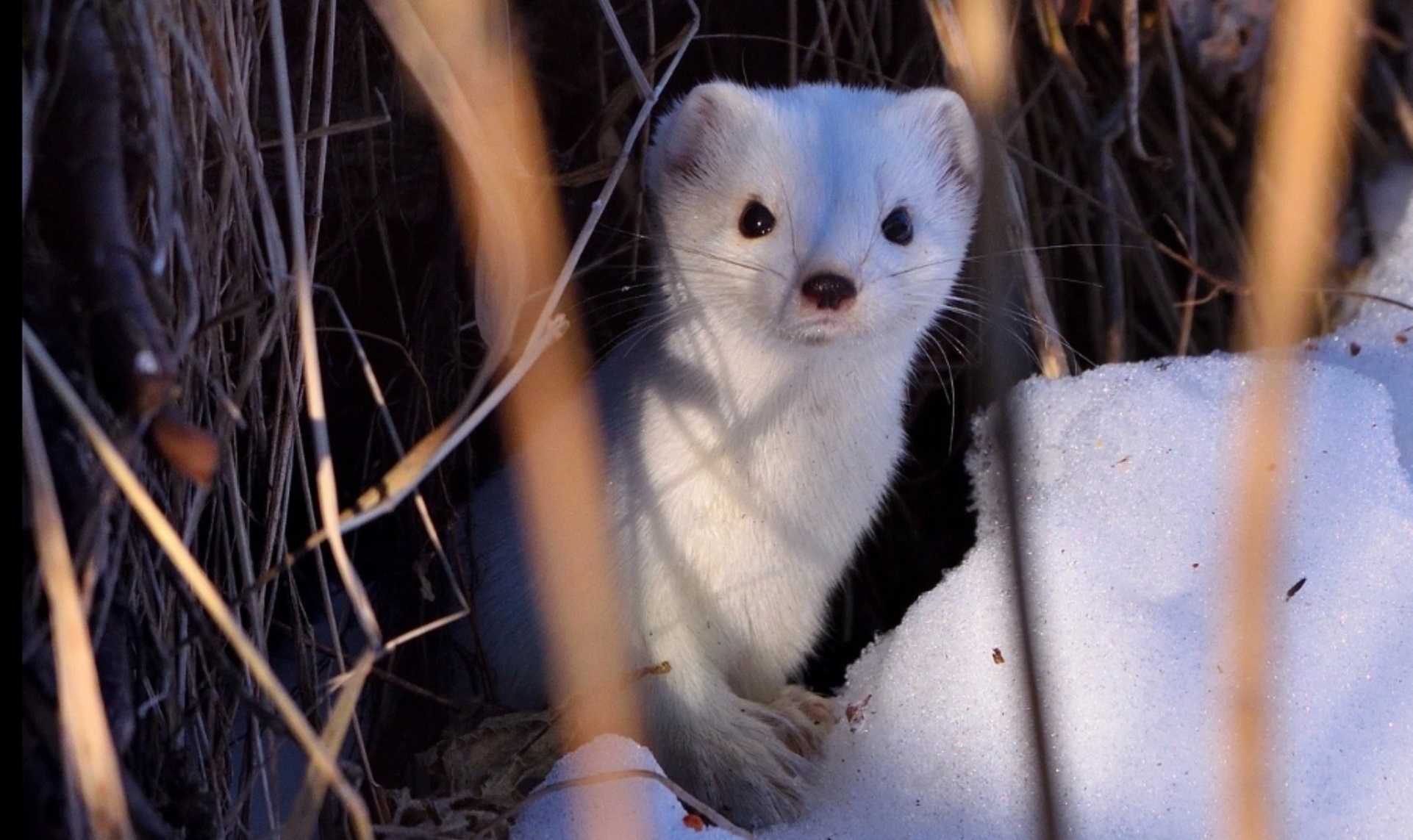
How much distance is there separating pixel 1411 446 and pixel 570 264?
1392 mm

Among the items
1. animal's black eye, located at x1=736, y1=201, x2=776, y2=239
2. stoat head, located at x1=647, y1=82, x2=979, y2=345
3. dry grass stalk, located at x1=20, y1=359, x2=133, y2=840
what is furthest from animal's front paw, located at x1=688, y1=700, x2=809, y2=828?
dry grass stalk, located at x1=20, y1=359, x2=133, y2=840

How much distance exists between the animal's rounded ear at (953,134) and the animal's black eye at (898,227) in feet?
0.59

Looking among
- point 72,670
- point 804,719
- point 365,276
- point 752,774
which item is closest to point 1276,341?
point 72,670

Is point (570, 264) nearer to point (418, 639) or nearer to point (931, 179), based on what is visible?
point (931, 179)

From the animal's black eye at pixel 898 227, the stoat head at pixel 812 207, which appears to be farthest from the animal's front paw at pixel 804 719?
the animal's black eye at pixel 898 227

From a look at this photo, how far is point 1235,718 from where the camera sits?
63.6 inches

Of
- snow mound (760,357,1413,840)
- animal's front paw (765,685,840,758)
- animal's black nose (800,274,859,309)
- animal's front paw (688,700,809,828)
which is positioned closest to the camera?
snow mound (760,357,1413,840)

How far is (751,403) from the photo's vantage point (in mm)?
2004

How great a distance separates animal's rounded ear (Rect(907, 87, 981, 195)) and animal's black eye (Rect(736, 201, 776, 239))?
0.32 meters

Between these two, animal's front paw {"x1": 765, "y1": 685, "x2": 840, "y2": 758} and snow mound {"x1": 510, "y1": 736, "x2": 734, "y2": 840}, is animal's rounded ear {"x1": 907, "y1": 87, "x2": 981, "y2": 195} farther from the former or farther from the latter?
snow mound {"x1": 510, "y1": 736, "x2": 734, "y2": 840}

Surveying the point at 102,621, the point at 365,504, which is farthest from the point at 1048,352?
the point at 102,621

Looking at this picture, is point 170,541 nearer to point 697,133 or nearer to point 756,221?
point 756,221

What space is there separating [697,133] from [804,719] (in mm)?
957

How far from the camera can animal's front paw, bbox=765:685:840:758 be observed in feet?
6.77
